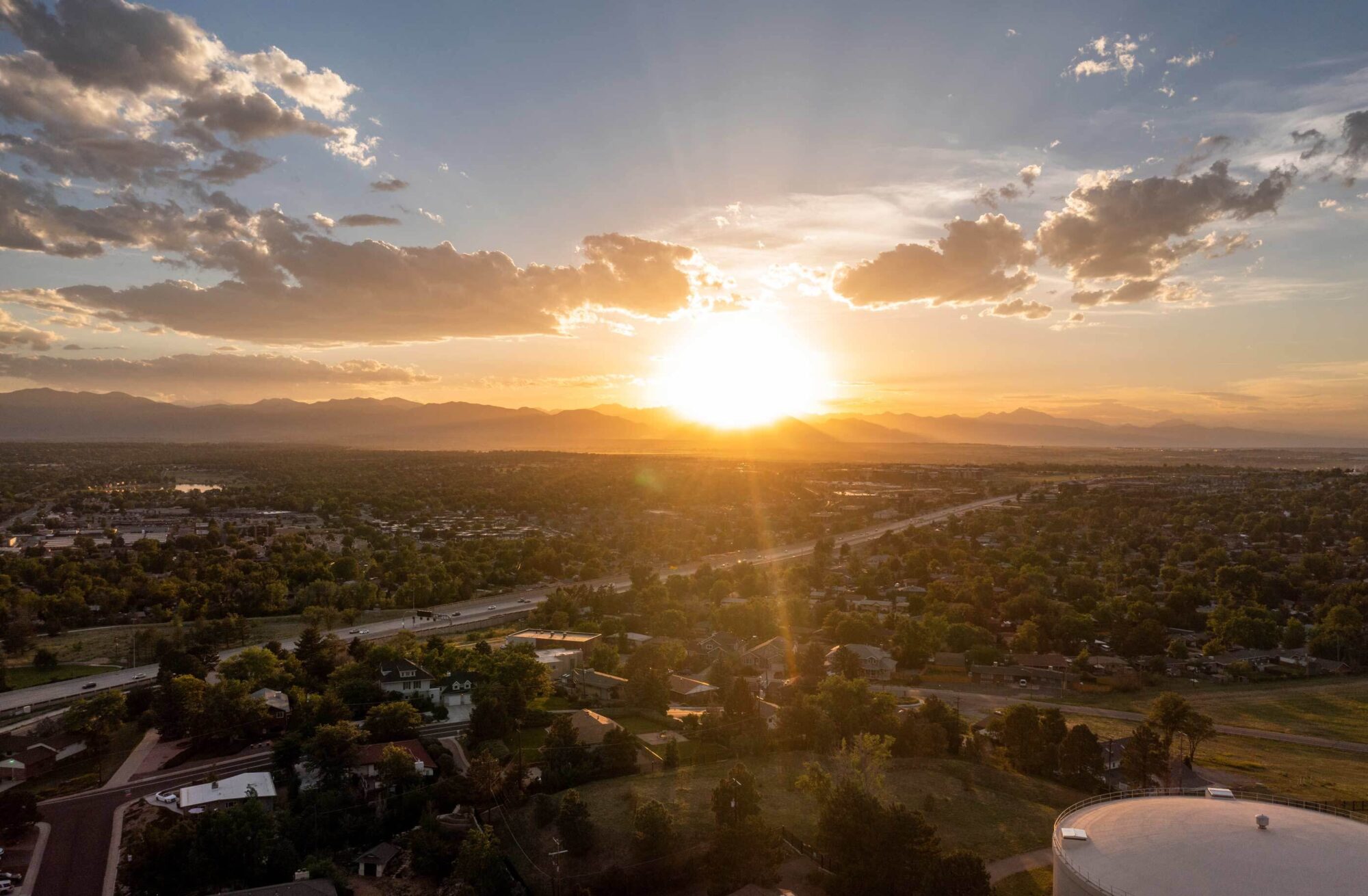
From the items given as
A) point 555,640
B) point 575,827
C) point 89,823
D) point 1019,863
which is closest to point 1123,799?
point 1019,863

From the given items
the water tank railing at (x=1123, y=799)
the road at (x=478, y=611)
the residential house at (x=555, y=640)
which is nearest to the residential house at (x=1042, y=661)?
the water tank railing at (x=1123, y=799)

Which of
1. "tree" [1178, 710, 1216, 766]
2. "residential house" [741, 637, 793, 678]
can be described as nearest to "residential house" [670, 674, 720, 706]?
"residential house" [741, 637, 793, 678]

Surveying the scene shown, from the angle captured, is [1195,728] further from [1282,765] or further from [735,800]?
[735,800]

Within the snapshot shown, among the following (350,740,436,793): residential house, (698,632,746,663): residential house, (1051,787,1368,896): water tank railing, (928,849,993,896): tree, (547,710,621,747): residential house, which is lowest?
(698,632,746,663): residential house

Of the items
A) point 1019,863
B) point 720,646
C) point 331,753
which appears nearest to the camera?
point 1019,863


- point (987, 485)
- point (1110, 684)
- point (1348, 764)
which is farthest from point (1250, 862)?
point (987, 485)

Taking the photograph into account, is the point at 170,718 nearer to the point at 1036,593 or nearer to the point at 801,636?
the point at 801,636

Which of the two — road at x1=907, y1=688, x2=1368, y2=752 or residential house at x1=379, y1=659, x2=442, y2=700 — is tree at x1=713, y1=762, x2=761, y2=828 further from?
residential house at x1=379, y1=659, x2=442, y2=700
